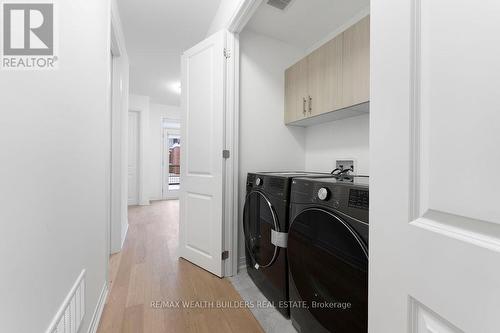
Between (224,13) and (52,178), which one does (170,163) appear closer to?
(224,13)

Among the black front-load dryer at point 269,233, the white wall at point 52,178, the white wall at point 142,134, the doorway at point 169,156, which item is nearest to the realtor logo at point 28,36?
the white wall at point 52,178

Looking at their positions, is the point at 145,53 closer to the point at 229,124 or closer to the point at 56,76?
the point at 229,124

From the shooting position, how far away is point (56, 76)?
0.82 m

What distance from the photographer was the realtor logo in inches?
23.6

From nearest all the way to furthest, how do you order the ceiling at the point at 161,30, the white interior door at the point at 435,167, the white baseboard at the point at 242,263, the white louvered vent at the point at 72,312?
the white interior door at the point at 435,167
the white louvered vent at the point at 72,312
the white baseboard at the point at 242,263
the ceiling at the point at 161,30

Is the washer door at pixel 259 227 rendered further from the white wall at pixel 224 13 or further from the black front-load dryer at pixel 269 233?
the white wall at pixel 224 13

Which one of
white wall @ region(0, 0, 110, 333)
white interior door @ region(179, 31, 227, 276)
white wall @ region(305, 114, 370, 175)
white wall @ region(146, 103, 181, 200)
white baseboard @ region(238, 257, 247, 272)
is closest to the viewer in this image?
white wall @ region(0, 0, 110, 333)

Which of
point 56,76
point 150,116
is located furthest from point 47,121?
point 150,116

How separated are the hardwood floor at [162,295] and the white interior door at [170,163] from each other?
3492mm

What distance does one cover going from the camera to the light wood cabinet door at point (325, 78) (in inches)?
64.4

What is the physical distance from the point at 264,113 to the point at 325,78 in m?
0.67

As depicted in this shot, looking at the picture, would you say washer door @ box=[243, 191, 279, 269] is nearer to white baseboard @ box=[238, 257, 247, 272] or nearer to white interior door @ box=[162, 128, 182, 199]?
white baseboard @ box=[238, 257, 247, 272]

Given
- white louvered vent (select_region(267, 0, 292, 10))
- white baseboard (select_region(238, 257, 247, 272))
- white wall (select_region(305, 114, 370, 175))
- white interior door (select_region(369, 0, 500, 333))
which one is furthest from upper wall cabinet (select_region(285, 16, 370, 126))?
white baseboard (select_region(238, 257, 247, 272))

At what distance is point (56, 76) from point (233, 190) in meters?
1.41
